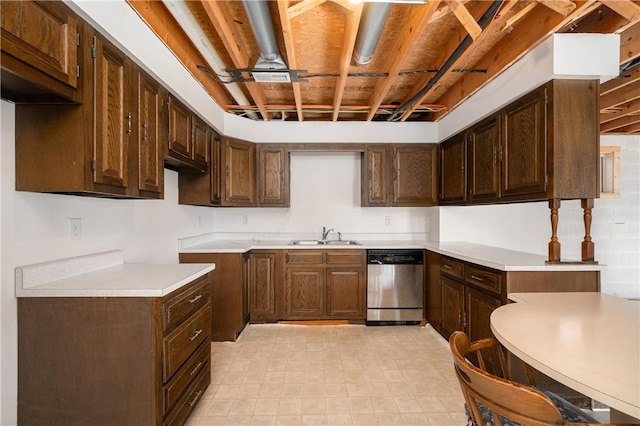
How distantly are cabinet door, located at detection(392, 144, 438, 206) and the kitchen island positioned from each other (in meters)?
2.85

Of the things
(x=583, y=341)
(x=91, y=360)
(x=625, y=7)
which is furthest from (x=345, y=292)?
(x=625, y=7)

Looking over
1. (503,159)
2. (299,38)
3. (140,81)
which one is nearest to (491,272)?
(503,159)

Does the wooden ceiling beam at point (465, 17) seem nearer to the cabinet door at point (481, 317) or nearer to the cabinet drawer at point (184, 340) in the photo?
the cabinet door at point (481, 317)

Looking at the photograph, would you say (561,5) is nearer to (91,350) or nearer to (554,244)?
(554,244)

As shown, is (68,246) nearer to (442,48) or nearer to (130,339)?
(130,339)

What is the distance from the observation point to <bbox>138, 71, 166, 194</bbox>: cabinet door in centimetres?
183

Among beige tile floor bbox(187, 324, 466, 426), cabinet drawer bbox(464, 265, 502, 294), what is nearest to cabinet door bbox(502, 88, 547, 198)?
cabinet drawer bbox(464, 265, 502, 294)

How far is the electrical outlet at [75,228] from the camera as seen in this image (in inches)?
67.7

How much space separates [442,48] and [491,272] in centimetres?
182

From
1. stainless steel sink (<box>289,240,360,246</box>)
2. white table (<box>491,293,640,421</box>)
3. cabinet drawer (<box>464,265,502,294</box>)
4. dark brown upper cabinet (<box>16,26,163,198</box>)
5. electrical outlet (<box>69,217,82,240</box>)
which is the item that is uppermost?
dark brown upper cabinet (<box>16,26,163,198</box>)

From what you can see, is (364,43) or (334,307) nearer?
(364,43)

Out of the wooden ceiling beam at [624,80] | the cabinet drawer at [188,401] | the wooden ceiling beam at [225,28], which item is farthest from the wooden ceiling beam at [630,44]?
the cabinet drawer at [188,401]

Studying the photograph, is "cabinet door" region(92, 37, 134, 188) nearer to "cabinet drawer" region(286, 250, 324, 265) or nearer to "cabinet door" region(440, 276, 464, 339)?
"cabinet drawer" region(286, 250, 324, 265)

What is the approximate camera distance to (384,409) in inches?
79.4
